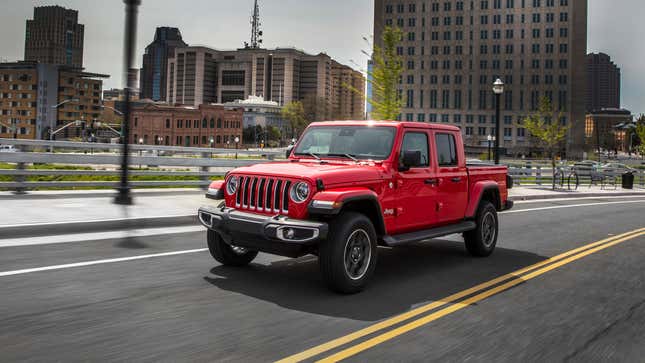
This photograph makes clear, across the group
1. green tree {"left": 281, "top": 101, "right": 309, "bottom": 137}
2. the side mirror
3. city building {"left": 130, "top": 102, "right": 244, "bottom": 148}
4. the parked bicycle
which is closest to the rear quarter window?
the side mirror

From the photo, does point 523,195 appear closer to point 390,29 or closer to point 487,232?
point 390,29

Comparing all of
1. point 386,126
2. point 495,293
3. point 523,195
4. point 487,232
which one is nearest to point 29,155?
point 386,126

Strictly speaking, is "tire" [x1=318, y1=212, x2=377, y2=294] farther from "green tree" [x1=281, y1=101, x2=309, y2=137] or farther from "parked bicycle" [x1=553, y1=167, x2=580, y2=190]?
"green tree" [x1=281, y1=101, x2=309, y2=137]

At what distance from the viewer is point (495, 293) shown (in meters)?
6.84

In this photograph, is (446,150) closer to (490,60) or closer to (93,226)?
(93,226)

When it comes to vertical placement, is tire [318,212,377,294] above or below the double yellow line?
above

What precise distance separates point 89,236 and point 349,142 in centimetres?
467

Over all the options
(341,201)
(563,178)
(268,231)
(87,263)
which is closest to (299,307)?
(268,231)

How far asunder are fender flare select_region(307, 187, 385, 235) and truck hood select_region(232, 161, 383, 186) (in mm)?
141

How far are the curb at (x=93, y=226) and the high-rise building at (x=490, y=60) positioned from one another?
132037 mm

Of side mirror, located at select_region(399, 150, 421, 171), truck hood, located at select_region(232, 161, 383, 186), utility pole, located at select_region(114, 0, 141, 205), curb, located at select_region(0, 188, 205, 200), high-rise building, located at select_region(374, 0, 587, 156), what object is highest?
high-rise building, located at select_region(374, 0, 587, 156)

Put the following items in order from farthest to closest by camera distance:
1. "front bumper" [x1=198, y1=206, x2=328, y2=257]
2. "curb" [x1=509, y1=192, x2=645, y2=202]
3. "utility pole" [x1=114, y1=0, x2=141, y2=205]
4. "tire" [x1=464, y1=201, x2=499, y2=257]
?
"curb" [x1=509, y1=192, x2=645, y2=202] < "utility pole" [x1=114, y1=0, x2=141, y2=205] < "tire" [x1=464, y1=201, x2=499, y2=257] < "front bumper" [x1=198, y1=206, x2=328, y2=257]

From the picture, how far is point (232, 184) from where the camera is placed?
7.00 meters

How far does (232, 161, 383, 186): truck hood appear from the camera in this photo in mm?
6430
